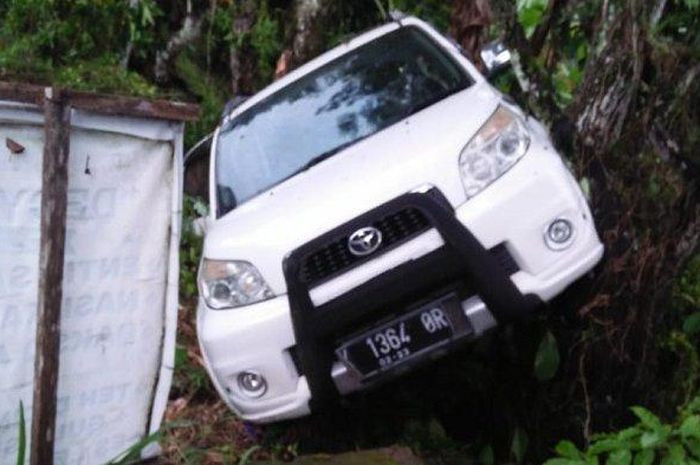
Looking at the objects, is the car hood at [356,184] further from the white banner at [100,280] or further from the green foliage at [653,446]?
the green foliage at [653,446]

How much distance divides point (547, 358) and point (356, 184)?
1170 millimetres

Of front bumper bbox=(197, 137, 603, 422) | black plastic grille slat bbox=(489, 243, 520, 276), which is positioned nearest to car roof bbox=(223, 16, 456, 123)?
front bumper bbox=(197, 137, 603, 422)

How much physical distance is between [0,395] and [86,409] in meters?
0.31

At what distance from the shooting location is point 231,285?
5.09m

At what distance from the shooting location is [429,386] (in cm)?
569

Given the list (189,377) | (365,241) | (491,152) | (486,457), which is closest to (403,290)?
(365,241)

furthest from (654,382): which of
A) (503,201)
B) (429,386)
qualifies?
(503,201)

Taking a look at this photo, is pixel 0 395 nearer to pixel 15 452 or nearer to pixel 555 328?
pixel 15 452

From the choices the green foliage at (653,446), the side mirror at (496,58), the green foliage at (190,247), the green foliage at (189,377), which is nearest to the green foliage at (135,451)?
the green foliage at (653,446)

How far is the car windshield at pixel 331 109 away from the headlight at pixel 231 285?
0.65m

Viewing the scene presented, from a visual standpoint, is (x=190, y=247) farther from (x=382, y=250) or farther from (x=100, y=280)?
(x=100, y=280)

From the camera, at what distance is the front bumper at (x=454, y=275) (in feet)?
15.4

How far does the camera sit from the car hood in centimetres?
483

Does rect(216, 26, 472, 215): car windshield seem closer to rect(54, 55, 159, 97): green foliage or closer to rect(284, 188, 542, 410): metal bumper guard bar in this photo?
rect(284, 188, 542, 410): metal bumper guard bar
